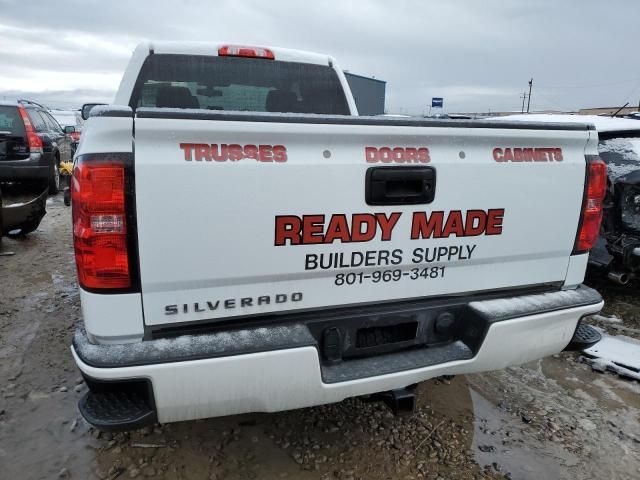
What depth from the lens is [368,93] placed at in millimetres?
24625

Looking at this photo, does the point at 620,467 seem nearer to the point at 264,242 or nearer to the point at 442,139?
→ the point at 442,139

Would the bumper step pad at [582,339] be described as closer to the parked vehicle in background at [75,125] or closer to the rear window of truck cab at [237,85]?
the rear window of truck cab at [237,85]

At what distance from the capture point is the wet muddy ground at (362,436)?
2508 mm

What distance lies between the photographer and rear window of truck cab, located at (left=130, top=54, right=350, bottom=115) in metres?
3.57

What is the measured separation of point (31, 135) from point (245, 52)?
5.52m


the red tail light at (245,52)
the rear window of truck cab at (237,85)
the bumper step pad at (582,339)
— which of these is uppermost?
→ the red tail light at (245,52)

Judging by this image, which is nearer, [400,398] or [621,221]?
[400,398]

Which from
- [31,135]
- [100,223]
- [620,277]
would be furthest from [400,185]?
[31,135]

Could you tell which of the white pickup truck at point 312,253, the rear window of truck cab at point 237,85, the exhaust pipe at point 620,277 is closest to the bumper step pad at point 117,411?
the white pickup truck at point 312,253

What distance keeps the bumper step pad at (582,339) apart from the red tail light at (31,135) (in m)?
7.77

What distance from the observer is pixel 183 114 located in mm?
1749

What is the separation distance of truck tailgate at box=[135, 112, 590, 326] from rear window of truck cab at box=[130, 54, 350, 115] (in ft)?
6.27

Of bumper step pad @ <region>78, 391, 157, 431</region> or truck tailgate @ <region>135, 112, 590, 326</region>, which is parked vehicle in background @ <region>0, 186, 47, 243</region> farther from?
truck tailgate @ <region>135, 112, 590, 326</region>

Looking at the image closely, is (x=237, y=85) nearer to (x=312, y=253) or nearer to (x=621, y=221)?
(x=312, y=253)
